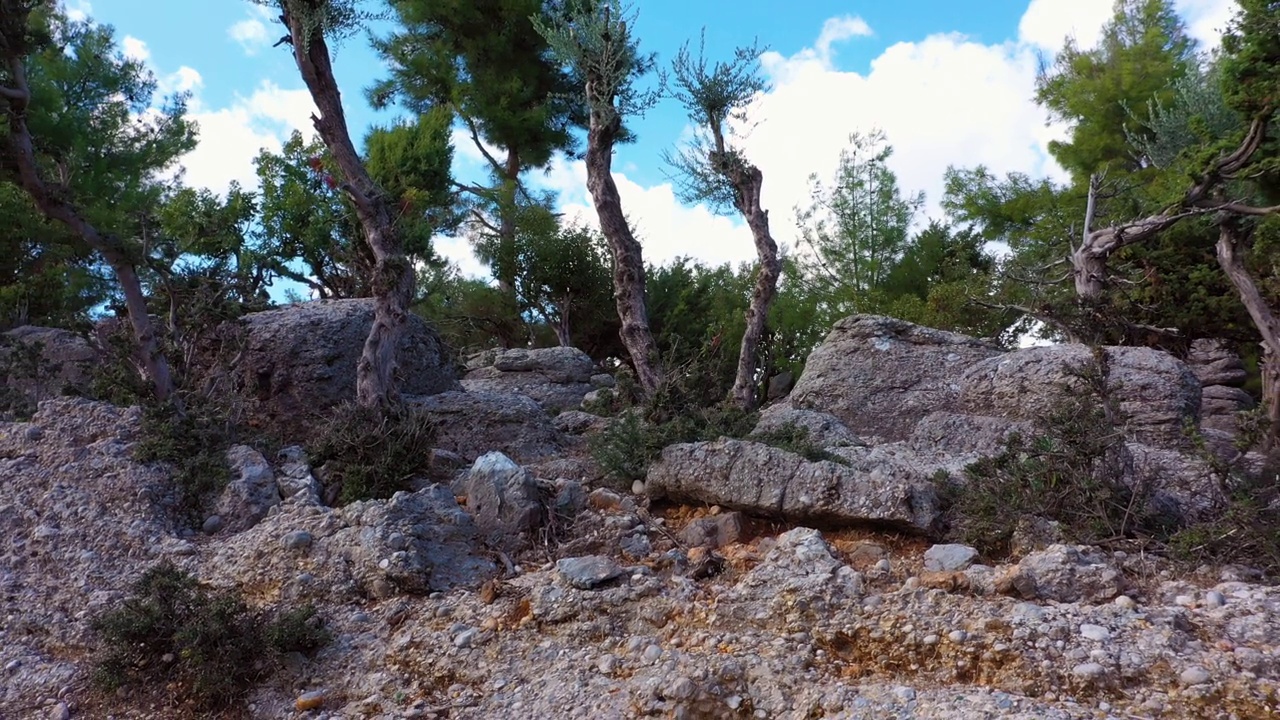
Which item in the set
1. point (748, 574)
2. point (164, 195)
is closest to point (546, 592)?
point (748, 574)

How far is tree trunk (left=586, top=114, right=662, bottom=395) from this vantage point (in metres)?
7.67

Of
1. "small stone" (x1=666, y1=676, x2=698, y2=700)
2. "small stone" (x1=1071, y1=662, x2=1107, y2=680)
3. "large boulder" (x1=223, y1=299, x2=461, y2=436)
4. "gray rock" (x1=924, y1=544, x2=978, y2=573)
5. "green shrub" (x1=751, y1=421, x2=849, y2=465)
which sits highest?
"large boulder" (x1=223, y1=299, x2=461, y2=436)

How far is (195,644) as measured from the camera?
4.19 metres

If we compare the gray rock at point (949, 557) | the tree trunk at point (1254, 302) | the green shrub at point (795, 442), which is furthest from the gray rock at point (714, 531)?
the tree trunk at point (1254, 302)

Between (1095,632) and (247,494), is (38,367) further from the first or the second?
(1095,632)

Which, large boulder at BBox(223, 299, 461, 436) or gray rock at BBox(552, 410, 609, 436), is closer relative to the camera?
large boulder at BBox(223, 299, 461, 436)

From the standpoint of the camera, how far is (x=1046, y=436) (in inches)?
207

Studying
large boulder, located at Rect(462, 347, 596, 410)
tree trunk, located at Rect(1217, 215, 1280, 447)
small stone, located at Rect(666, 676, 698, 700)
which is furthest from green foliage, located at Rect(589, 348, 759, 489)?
tree trunk, located at Rect(1217, 215, 1280, 447)

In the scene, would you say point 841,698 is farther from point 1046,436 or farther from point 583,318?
point 583,318

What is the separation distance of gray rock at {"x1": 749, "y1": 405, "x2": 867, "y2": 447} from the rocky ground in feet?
4.44

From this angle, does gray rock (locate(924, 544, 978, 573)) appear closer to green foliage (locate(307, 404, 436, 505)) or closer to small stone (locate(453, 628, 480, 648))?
small stone (locate(453, 628, 480, 648))

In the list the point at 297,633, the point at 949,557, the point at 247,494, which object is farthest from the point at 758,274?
the point at 297,633

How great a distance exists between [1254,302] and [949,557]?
5437 mm

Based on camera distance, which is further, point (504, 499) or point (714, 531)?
point (504, 499)
